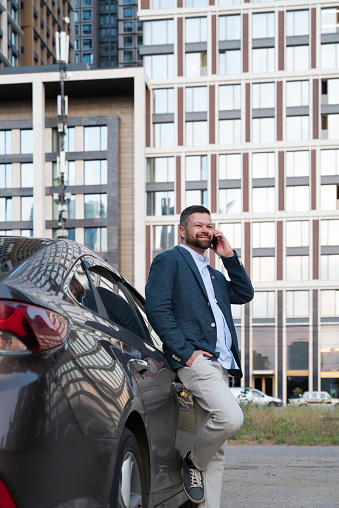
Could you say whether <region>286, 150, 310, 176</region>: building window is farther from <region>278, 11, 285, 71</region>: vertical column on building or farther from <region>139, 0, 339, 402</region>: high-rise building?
<region>278, 11, 285, 71</region>: vertical column on building

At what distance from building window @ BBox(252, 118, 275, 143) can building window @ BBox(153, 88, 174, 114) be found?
7.40 m

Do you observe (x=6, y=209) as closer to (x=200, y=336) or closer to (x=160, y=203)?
(x=160, y=203)

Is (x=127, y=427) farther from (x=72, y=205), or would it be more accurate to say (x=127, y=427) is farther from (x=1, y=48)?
(x=1, y=48)

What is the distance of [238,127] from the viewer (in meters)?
67.2

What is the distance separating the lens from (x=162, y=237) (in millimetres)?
66062

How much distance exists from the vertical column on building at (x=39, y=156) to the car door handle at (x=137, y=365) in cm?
6249

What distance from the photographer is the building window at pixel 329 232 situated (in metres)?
64.6

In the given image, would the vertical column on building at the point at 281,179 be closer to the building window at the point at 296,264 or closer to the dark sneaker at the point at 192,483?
the building window at the point at 296,264

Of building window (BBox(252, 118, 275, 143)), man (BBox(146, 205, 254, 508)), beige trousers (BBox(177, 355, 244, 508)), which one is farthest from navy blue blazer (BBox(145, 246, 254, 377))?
building window (BBox(252, 118, 275, 143))

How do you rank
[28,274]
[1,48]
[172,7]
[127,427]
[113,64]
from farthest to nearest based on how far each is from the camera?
1. [113,64]
2. [1,48]
3. [172,7]
4. [127,427]
5. [28,274]

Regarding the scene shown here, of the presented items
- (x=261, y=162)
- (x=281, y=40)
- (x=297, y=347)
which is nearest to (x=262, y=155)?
(x=261, y=162)

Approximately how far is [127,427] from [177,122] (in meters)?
65.7

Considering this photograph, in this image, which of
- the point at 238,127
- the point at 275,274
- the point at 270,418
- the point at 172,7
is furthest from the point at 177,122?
the point at 270,418

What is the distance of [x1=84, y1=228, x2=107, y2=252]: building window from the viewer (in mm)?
66250
